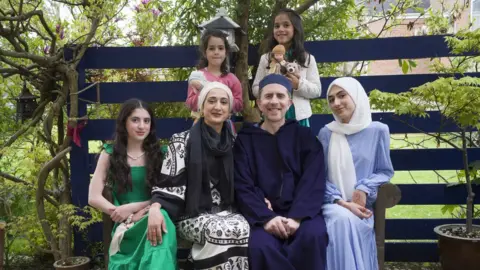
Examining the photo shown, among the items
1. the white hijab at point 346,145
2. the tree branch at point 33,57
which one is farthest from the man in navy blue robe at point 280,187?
the tree branch at point 33,57

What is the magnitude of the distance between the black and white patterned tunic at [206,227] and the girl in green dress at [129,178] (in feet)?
0.42

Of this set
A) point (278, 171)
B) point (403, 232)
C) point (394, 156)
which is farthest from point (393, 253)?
point (278, 171)

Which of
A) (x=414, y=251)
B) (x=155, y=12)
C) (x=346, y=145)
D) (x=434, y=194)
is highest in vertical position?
(x=155, y=12)

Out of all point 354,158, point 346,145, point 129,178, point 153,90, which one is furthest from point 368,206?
Answer: point 153,90

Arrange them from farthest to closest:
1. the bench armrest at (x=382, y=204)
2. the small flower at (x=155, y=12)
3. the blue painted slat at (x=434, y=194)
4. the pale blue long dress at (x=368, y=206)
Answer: the small flower at (x=155, y=12) < the blue painted slat at (x=434, y=194) < the bench armrest at (x=382, y=204) < the pale blue long dress at (x=368, y=206)

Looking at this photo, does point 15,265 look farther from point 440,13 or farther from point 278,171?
point 440,13

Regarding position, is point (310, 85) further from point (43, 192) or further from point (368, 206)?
point (43, 192)

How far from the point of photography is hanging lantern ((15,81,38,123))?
3980 mm

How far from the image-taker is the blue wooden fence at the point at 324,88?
4.10m

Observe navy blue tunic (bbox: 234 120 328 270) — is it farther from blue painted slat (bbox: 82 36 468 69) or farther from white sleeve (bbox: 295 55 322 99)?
blue painted slat (bbox: 82 36 468 69)

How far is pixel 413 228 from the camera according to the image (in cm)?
432

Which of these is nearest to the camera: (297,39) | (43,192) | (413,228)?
(297,39)

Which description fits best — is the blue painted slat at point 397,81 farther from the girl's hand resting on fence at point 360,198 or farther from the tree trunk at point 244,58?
the girl's hand resting on fence at point 360,198

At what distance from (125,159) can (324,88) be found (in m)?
1.90
